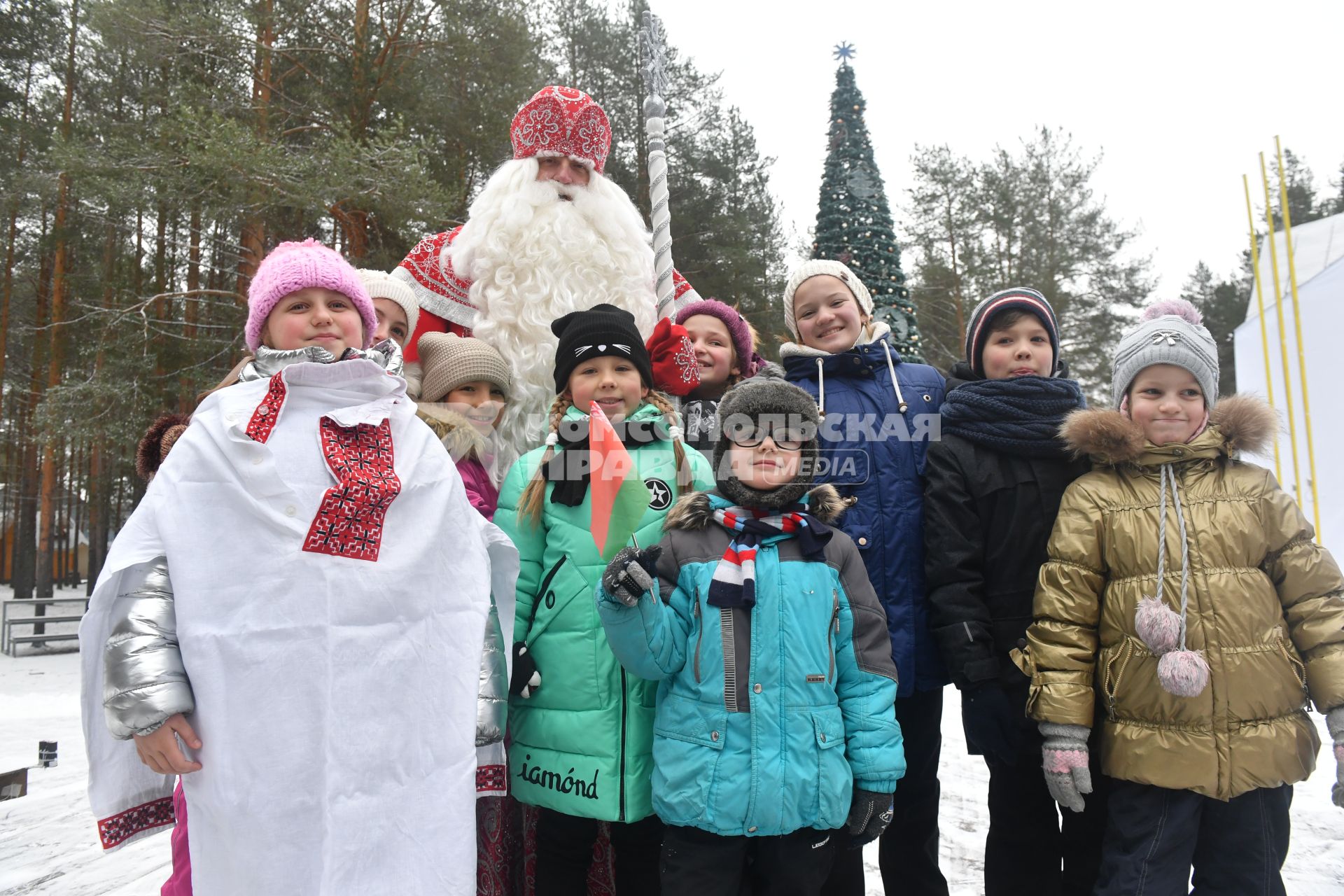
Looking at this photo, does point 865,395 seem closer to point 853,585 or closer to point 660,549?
Result: point 853,585

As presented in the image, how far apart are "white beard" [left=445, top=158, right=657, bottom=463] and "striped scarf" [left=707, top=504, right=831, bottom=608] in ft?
3.71

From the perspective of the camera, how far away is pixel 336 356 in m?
1.94

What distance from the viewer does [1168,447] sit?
219 cm

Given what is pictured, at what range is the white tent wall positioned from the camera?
374 inches

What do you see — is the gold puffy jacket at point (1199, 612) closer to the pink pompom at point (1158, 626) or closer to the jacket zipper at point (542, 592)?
the pink pompom at point (1158, 626)

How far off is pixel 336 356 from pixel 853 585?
1447 mm

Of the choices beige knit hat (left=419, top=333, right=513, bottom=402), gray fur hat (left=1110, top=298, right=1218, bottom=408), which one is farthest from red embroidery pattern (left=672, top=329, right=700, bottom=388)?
gray fur hat (left=1110, top=298, right=1218, bottom=408)

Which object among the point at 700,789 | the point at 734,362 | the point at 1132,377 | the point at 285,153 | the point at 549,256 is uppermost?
the point at 285,153

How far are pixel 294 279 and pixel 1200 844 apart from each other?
2780mm

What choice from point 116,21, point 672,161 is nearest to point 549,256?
point 116,21

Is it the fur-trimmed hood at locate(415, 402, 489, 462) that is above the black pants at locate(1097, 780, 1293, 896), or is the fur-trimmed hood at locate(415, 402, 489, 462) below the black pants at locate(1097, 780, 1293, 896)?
above

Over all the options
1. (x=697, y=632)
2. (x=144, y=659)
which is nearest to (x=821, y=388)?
(x=697, y=632)

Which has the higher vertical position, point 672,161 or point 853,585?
point 672,161

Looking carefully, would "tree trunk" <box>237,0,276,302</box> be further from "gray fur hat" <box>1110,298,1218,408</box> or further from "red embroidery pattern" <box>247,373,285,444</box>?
"gray fur hat" <box>1110,298,1218,408</box>
